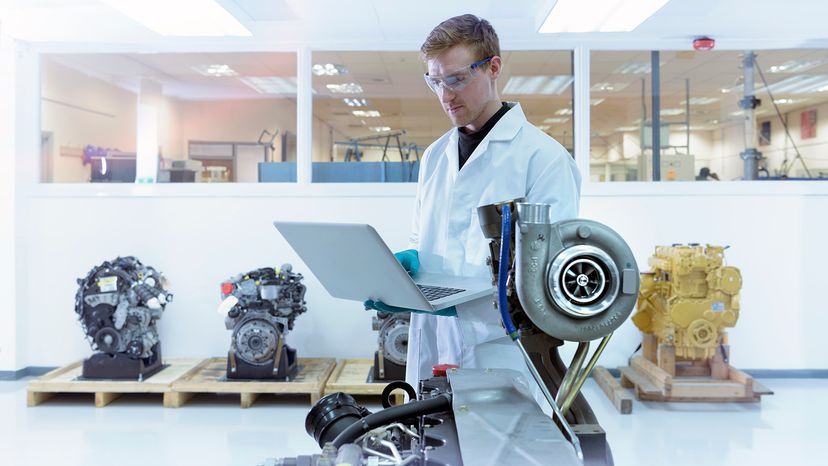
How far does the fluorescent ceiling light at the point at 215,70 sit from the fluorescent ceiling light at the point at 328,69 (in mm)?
640

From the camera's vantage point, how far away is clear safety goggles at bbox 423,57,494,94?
1.69 metres

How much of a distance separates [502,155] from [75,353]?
14.0ft

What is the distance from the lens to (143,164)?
16.5 feet

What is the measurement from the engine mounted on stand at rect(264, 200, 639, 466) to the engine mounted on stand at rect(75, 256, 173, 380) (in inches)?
141

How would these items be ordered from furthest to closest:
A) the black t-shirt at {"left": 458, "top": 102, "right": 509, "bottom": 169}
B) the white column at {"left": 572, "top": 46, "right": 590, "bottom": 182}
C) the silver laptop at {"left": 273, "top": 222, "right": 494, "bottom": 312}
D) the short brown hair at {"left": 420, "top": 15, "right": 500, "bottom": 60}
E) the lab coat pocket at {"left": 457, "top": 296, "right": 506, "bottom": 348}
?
1. the white column at {"left": 572, "top": 46, "right": 590, "bottom": 182}
2. the black t-shirt at {"left": 458, "top": 102, "right": 509, "bottom": 169}
3. the short brown hair at {"left": 420, "top": 15, "right": 500, "bottom": 60}
4. the lab coat pocket at {"left": 457, "top": 296, "right": 506, "bottom": 348}
5. the silver laptop at {"left": 273, "top": 222, "right": 494, "bottom": 312}

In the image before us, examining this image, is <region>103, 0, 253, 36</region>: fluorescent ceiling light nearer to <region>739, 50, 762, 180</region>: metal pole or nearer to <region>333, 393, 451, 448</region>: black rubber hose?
<region>333, 393, 451, 448</region>: black rubber hose

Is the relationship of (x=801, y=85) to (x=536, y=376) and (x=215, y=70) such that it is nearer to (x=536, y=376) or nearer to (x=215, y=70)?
(x=215, y=70)

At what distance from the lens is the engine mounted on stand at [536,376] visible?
36.2 inches

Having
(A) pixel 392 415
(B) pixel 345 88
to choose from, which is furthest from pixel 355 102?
(A) pixel 392 415

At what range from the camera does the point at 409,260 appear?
1.81 metres

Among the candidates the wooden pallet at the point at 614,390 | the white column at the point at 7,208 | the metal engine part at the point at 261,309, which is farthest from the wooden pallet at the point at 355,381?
the white column at the point at 7,208

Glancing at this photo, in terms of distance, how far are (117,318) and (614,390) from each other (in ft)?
10.7

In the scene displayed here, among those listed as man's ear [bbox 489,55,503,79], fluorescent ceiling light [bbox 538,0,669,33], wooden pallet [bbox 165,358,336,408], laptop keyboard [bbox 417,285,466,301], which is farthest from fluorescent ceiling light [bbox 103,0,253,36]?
laptop keyboard [bbox 417,285,466,301]

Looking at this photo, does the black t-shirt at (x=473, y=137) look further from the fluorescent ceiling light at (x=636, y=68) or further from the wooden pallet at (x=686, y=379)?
the fluorescent ceiling light at (x=636, y=68)
